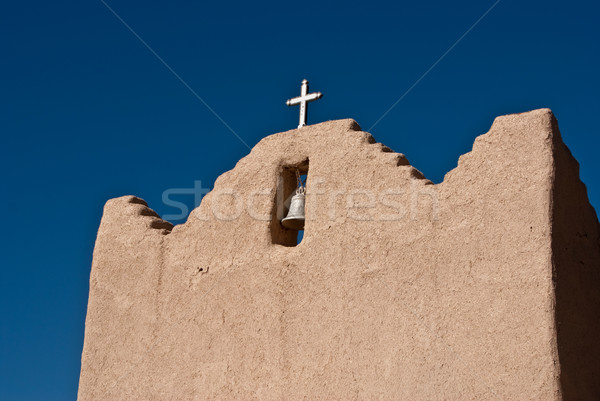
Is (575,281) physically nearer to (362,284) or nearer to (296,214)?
(362,284)

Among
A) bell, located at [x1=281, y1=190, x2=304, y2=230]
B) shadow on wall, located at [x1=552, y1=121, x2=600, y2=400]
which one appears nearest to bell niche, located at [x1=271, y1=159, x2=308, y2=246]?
bell, located at [x1=281, y1=190, x2=304, y2=230]

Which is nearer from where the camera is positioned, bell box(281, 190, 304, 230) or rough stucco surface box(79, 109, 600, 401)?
rough stucco surface box(79, 109, 600, 401)

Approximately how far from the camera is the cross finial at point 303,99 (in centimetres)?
853

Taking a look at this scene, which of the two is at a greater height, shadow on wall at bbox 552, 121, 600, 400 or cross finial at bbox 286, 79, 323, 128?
cross finial at bbox 286, 79, 323, 128

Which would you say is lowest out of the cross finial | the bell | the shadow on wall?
the shadow on wall

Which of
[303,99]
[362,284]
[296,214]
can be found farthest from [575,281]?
Answer: [303,99]

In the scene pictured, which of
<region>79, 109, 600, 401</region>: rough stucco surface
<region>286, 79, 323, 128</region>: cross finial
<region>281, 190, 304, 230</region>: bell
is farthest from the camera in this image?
<region>286, 79, 323, 128</region>: cross finial

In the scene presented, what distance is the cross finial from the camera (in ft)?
28.0

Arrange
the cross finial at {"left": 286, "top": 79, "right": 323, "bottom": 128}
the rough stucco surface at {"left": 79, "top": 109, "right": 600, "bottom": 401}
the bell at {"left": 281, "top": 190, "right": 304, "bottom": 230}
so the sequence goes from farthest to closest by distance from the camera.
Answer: the cross finial at {"left": 286, "top": 79, "right": 323, "bottom": 128}
the bell at {"left": 281, "top": 190, "right": 304, "bottom": 230}
the rough stucco surface at {"left": 79, "top": 109, "right": 600, "bottom": 401}

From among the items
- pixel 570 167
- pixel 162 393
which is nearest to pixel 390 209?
pixel 570 167

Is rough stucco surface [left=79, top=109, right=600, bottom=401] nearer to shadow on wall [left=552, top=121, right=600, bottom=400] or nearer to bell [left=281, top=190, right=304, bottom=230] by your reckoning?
shadow on wall [left=552, top=121, right=600, bottom=400]

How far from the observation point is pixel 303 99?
8.62m

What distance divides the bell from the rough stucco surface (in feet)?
0.46

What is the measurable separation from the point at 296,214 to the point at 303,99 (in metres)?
1.26
